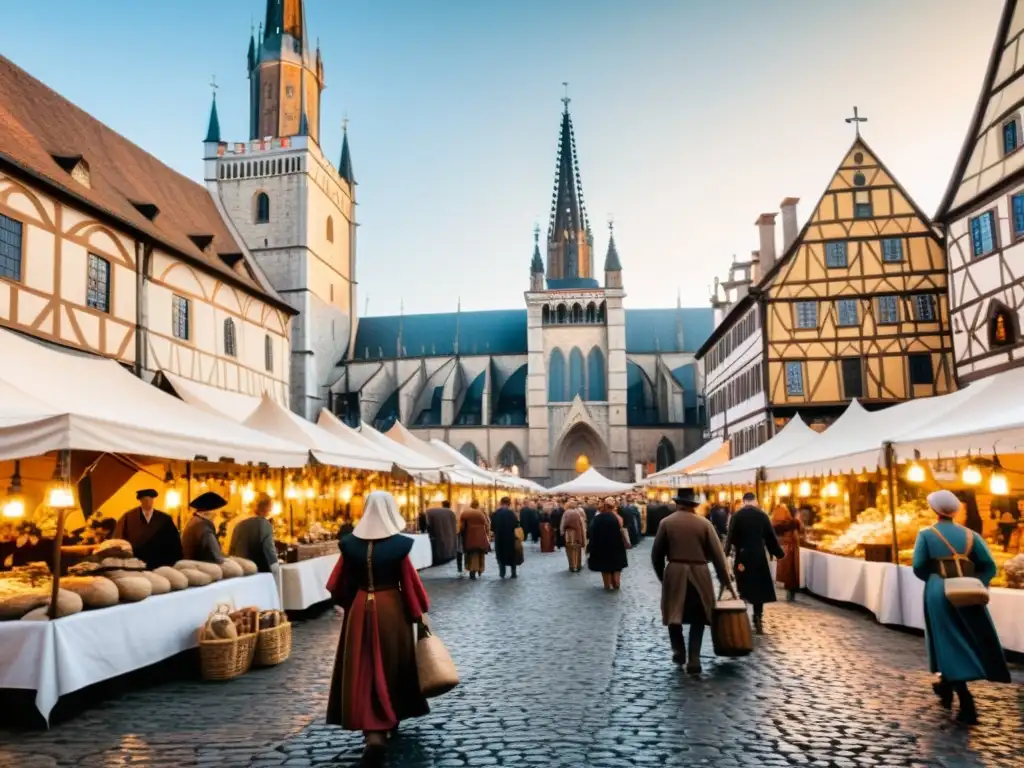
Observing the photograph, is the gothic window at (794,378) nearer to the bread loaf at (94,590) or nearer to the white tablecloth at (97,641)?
the white tablecloth at (97,641)

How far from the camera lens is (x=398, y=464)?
17344 millimetres

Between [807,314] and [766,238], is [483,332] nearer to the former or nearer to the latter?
[766,238]

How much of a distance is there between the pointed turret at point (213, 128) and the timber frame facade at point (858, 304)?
114 ft

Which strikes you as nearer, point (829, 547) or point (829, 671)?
point (829, 671)

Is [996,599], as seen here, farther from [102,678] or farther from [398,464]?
[398,464]

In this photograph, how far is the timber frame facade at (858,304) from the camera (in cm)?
2939

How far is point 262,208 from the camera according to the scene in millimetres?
51688

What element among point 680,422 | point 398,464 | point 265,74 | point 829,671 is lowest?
point 829,671

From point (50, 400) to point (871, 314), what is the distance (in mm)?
26409

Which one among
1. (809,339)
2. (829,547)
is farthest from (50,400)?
(809,339)

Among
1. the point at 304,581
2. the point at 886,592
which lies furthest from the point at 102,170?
the point at 886,592

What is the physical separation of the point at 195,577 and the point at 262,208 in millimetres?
45551

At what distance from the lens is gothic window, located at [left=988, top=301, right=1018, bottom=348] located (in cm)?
2177

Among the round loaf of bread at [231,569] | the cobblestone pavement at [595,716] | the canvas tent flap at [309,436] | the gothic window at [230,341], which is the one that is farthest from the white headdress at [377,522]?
the gothic window at [230,341]
